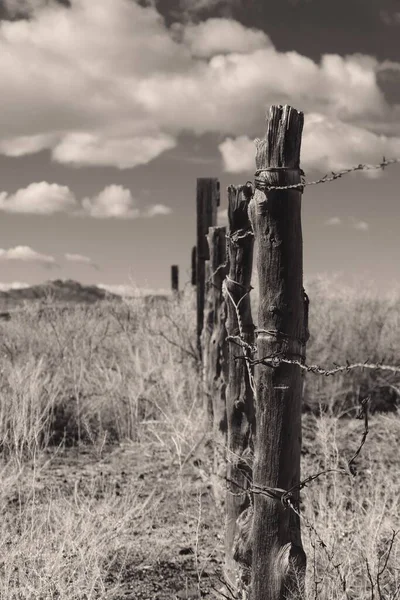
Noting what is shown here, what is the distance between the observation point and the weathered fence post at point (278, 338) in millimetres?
2963

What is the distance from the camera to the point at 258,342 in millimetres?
3037

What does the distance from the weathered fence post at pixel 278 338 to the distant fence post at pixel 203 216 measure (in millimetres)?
5304

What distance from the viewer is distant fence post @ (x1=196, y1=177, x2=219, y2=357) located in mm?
8383

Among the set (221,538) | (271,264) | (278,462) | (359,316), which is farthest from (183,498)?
(359,316)

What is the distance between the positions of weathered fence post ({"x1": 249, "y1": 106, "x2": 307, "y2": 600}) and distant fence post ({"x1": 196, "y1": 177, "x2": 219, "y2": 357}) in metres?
5.30

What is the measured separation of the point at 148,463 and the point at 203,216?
9.80 feet

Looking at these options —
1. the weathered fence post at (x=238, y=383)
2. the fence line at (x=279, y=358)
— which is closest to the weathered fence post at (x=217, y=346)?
the weathered fence post at (x=238, y=383)

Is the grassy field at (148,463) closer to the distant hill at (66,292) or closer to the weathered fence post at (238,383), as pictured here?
the weathered fence post at (238,383)

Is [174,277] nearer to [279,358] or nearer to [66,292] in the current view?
[279,358]

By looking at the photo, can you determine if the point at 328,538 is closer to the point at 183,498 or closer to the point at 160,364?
the point at 183,498

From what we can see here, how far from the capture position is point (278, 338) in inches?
117

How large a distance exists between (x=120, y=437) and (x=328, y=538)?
12.4 ft

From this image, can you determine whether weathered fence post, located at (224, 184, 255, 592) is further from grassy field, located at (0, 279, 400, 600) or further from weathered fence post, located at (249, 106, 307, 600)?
weathered fence post, located at (249, 106, 307, 600)

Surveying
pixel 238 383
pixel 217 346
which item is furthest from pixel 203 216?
pixel 238 383
